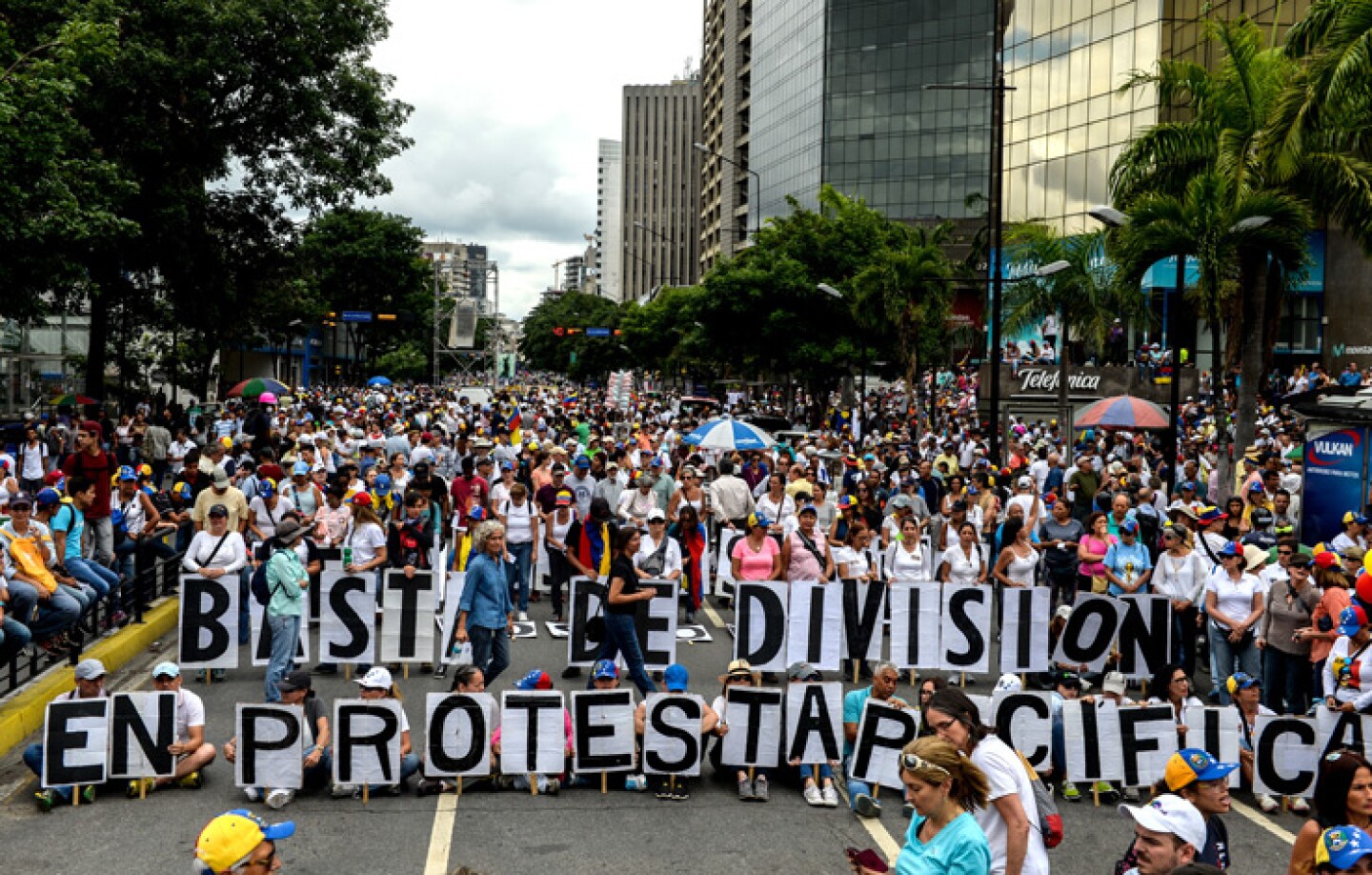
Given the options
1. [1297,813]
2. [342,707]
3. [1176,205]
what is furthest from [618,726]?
[1176,205]

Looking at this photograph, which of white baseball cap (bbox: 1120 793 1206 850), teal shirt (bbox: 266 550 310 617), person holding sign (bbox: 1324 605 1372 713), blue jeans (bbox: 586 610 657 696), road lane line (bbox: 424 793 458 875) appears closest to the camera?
white baseball cap (bbox: 1120 793 1206 850)

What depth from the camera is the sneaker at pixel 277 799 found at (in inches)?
310

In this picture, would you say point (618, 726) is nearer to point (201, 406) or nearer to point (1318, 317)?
point (201, 406)

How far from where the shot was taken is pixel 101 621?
12.4 metres

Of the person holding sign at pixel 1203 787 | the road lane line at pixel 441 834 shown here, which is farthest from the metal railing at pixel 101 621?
the person holding sign at pixel 1203 787

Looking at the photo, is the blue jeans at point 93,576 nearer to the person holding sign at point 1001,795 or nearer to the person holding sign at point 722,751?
the person holding sign at point 722,751

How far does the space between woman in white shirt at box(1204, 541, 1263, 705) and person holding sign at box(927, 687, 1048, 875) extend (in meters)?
6.38

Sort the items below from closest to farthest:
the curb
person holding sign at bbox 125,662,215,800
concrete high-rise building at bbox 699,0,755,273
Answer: person holding sign at bbox 125,662,215,800, the curb, concrete high-rise building at bbox 699,0,755,273

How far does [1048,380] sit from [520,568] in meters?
24.3

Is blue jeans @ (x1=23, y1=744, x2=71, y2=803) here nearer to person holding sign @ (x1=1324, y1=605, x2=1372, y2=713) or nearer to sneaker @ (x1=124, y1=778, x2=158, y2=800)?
sneaker @ (x1=124, y1=778, x2=158, y2=800)

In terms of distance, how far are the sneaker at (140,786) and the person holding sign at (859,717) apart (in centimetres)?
476

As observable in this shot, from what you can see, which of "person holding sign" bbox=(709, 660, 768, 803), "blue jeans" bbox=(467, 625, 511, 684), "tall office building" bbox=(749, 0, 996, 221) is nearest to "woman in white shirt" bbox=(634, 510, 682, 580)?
"blue jeans" bbox=(467, 625, 511, 684)

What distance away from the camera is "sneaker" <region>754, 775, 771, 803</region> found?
8.23 meters

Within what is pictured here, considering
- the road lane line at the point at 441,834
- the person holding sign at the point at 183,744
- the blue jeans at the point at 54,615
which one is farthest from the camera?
the blue jeans at the point at 54,615
